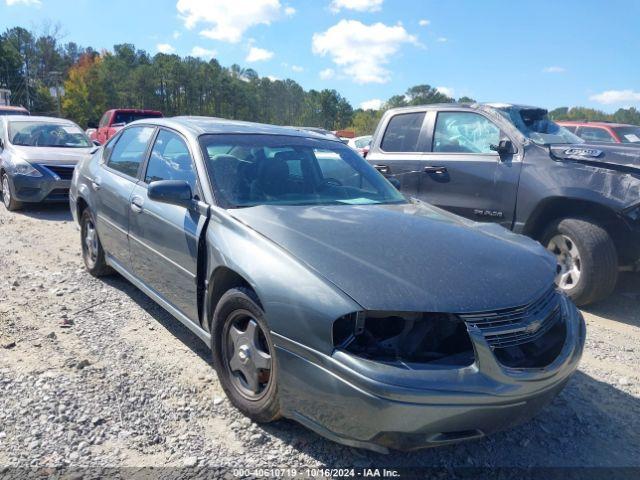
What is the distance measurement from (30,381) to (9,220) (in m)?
5.74

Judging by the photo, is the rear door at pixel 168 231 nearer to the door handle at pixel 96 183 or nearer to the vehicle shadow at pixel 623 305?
the door handle at pixel 96 183

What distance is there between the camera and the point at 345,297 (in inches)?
87.6

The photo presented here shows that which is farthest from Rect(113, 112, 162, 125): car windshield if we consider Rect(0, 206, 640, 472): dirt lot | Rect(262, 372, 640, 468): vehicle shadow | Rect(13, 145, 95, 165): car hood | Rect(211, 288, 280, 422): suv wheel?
Rect(262, 372, 640, 468): vehicle shadow

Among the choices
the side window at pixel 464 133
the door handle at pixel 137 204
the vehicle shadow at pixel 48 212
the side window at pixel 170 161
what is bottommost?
the vehicle shadow at pixel 48 212

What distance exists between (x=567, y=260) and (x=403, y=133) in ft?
8.28

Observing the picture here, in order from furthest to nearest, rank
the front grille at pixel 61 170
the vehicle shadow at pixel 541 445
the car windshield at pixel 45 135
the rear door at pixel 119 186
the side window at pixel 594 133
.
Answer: the side window at pixel 594 133 < the car windshield at pixel 45 135 < the front grille at pixel 61 170 < the rear door at pixel 119 186 < the vehicle shadow at pixel 541 445

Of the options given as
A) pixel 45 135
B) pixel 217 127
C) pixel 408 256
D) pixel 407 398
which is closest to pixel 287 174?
pixel 217 127

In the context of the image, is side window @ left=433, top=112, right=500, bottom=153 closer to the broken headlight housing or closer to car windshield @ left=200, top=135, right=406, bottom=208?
car windshield @ left=200, top=135, right=406, bottom=208

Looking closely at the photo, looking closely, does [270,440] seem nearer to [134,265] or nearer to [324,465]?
[324,465]

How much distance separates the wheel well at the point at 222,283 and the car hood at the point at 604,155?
351 centimetres

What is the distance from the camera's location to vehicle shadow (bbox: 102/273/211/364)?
3737 mm

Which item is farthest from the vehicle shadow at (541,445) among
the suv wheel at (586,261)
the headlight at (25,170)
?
the headlight at (25,170)

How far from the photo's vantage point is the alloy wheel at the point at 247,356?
2.64m

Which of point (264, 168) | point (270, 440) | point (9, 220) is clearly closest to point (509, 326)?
point (270, 440)
